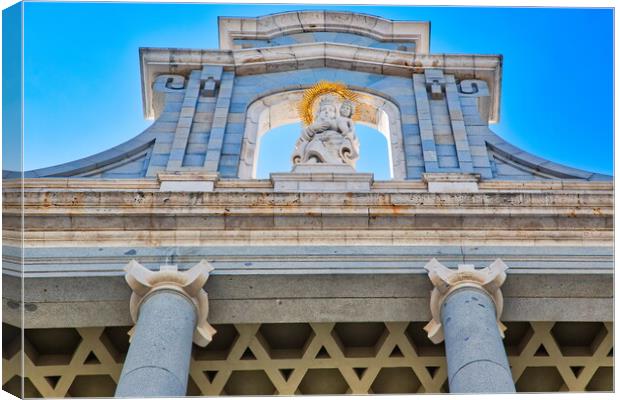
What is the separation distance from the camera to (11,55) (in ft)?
29.1

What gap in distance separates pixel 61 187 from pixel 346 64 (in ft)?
23.6

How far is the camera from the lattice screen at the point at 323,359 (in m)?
11.3

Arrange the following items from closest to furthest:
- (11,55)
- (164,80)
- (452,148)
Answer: (11,55) < (452,148) < (164,80)

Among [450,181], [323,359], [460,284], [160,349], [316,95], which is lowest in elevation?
[160,349]

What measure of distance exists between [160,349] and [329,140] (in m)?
6.13

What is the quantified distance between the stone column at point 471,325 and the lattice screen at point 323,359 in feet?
3.34

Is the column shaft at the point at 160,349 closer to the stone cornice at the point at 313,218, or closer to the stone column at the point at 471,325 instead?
the stone cornice at the point at 313,218

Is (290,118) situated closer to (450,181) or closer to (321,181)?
(321,181)

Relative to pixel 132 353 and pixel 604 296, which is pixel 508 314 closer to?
pixel 604 296

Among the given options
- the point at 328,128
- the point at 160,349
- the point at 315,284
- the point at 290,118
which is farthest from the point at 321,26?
the point at 160,349

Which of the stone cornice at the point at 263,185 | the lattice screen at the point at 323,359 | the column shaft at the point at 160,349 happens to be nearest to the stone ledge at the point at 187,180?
the stone cornice at the point at 263,185

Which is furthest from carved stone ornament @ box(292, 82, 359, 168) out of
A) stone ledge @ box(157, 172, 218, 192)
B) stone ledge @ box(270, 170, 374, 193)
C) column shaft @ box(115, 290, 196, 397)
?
column shaft @ box(115, 290, 196, 397)

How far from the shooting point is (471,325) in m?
9.87

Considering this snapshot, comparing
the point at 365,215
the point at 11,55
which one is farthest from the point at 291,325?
the point at 11,55
